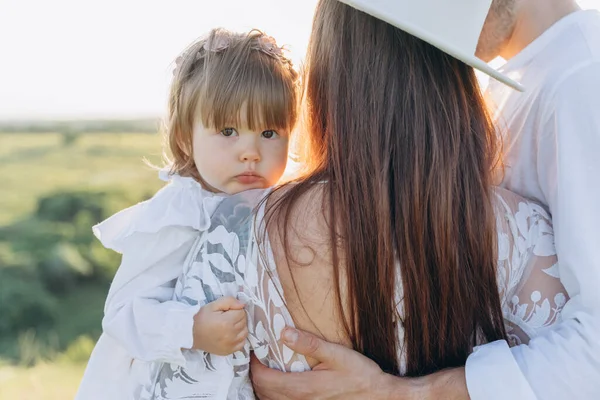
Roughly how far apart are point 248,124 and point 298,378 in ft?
2.21

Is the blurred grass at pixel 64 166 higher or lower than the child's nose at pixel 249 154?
lower

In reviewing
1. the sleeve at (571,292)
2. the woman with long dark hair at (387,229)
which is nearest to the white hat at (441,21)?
the woman with long dark hair at (387,229)

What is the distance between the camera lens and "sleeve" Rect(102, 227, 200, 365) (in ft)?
5.86

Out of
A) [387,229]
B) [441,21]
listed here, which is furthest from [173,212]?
[441,21]

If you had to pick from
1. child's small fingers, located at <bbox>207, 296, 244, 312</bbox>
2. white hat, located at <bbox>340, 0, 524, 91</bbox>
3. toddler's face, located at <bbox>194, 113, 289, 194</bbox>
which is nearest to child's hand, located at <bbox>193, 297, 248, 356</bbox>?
child's small fingers, located at <bbox>207, 296, 244, 312</bbox>

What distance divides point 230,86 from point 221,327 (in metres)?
0.66

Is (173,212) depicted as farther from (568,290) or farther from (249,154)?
(568,290)

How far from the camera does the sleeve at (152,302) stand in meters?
1.79

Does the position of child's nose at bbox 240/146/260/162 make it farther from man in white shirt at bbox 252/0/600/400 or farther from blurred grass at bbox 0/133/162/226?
blurred grass at bbox 0/133/162/226

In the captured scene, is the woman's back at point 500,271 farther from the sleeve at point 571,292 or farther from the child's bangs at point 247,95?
the child's bangs at point 247,95

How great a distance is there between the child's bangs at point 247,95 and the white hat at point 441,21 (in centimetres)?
48

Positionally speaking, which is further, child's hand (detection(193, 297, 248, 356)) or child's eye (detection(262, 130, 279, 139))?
child's eye (detection(262, 130, 279, 139))

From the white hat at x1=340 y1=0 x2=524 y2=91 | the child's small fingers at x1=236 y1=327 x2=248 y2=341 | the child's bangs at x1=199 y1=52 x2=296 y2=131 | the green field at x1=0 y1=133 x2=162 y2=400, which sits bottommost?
the green field at x1=0 y1=133 x2=162 y2=400

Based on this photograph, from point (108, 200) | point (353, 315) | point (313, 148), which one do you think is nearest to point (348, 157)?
point (313, 148)
